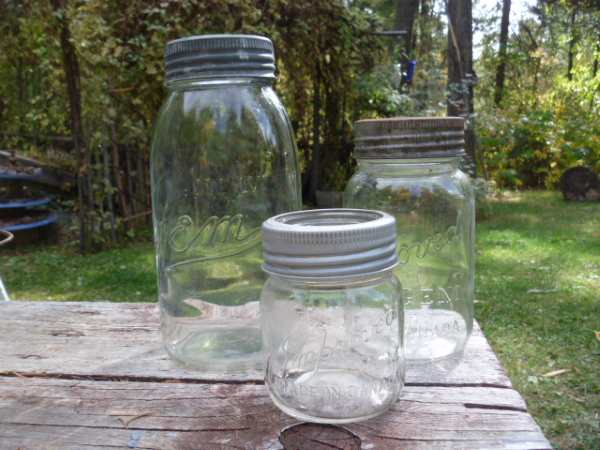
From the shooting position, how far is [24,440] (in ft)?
2.25

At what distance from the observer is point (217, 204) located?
86cm

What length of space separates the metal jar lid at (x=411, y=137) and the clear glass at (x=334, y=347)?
0.17 metres

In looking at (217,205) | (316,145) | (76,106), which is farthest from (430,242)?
(316,145)

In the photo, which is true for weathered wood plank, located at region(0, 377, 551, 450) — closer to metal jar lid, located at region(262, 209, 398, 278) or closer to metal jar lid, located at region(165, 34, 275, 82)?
metal jar lid, located at region(262, 209, 398, 278)

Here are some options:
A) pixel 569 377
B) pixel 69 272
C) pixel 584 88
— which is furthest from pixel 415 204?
pixel 584 88

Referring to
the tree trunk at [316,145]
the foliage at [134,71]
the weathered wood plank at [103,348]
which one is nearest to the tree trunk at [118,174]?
the foliage at [134,71]

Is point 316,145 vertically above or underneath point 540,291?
above

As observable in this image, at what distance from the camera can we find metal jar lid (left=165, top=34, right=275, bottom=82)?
28.9 inches

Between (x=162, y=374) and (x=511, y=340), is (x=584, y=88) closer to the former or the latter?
(x=511, y=340)

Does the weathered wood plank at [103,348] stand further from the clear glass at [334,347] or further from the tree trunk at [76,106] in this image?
the tree trunk at [76,106]

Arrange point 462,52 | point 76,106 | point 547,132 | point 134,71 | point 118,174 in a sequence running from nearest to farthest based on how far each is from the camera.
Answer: point 134,71 → point 76,106 → point 118,174 → point 462,52 → point 547,132

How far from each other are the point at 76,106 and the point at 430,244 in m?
3.53

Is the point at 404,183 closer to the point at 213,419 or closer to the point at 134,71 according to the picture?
the point at 213,419

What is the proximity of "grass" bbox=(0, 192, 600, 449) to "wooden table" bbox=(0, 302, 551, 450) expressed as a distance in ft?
4.35
